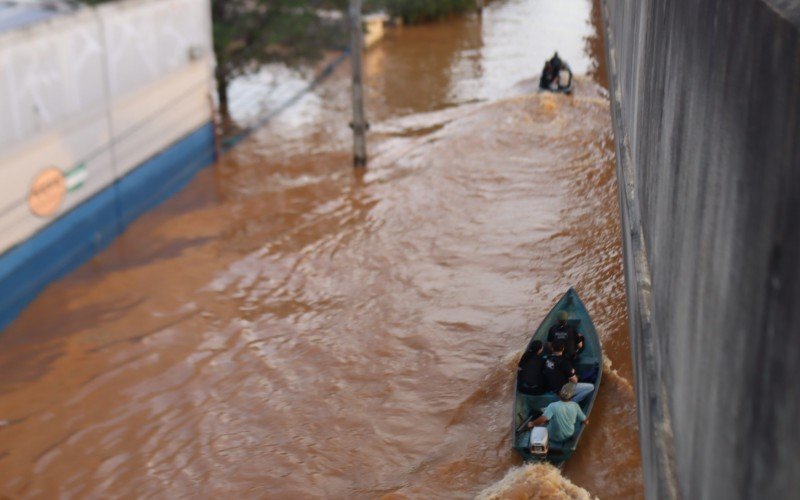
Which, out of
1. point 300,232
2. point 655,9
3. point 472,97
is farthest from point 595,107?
point 655,9

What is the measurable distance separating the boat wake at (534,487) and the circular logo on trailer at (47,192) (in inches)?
324

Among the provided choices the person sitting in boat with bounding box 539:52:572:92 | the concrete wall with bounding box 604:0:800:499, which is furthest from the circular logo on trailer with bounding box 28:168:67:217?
the person sitting in boat with bounding box 539:52:572:92

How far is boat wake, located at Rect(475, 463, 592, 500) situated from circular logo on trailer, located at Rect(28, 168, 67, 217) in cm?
822

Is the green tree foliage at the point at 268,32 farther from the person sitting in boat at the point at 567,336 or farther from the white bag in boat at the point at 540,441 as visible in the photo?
the white bag in boat at the point at 540,441

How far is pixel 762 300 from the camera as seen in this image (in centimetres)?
340

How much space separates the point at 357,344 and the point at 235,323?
6.51 feet

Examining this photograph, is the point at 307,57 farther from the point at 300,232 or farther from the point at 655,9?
the point at 655,9

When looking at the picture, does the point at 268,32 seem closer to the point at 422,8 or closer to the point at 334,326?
the point at 334,326

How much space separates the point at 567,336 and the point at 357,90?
348 inches

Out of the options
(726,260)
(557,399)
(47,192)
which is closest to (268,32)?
(47,192)

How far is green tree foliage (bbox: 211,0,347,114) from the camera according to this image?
69.1 feet

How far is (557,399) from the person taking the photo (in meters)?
9.71

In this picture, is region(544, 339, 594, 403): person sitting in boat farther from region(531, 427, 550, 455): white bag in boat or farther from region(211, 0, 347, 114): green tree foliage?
region(211, 0, 347, 114): green tree foliage

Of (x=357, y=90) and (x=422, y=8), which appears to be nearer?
(x=357, y=90)
